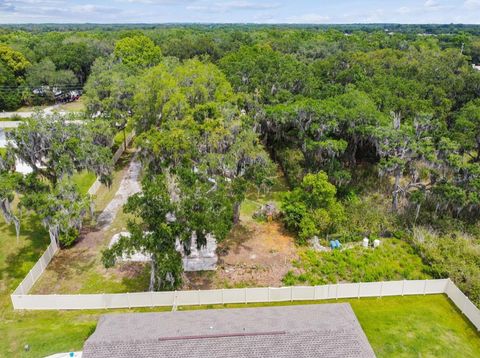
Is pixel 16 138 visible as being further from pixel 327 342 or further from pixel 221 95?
pixel 327 342

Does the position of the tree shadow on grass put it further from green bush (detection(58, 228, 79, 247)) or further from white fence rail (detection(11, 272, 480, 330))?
white fence rail (detection(11, 272, 480, 330))

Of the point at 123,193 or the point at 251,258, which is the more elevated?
the point at 123,193

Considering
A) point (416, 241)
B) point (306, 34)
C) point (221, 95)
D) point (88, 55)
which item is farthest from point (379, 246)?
point (306, 34)

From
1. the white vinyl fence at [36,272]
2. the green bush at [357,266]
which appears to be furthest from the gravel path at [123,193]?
the green bush at [357,266]

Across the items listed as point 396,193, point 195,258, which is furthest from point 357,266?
point 195,258

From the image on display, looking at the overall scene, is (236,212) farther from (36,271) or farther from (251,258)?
(36,271)

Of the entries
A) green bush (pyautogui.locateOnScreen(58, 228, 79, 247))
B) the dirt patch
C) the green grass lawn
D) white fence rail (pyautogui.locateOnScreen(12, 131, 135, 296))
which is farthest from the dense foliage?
the dirt patch

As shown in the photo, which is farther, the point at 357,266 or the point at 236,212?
the point at 236,212
